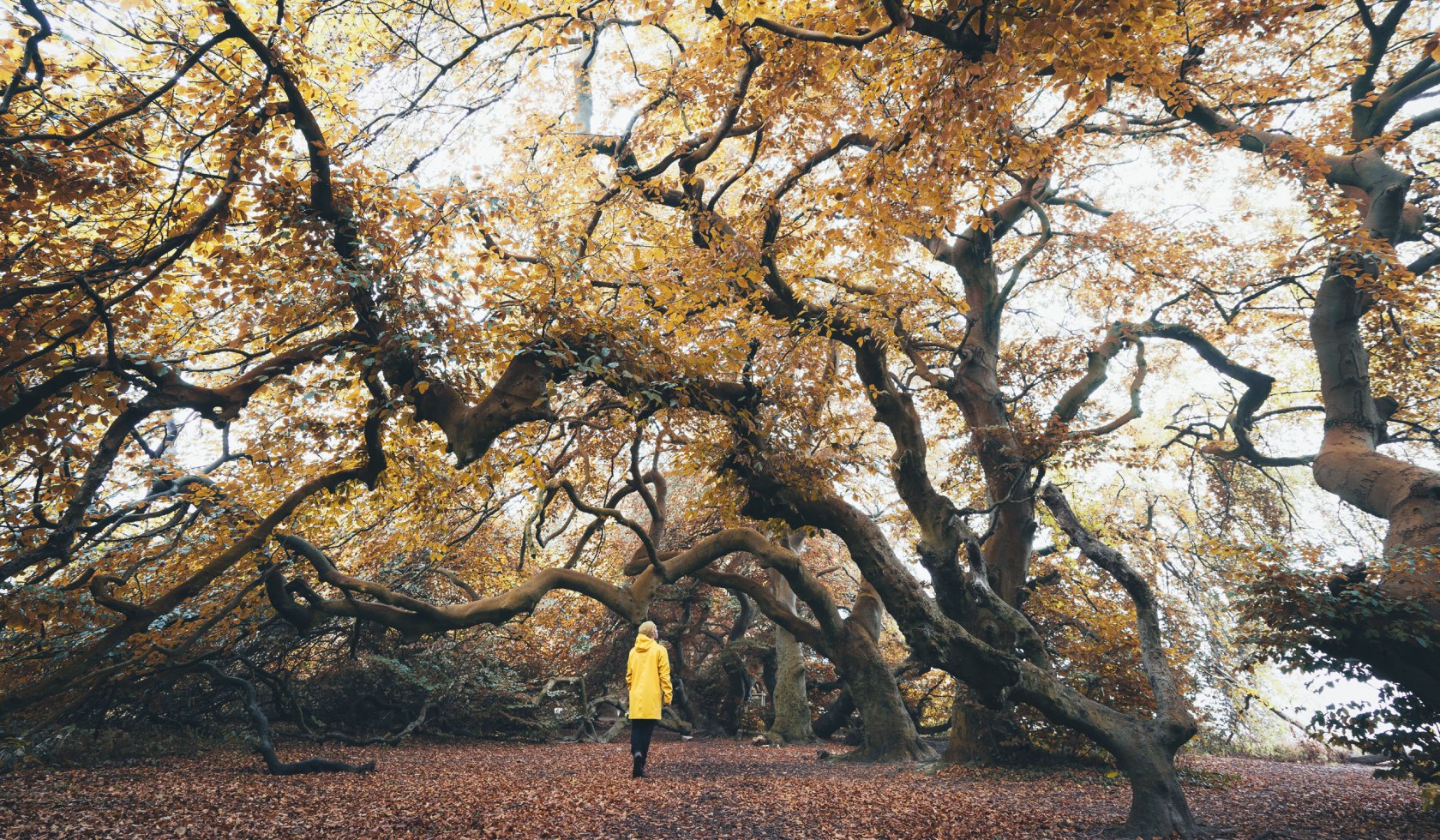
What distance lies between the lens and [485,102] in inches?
256

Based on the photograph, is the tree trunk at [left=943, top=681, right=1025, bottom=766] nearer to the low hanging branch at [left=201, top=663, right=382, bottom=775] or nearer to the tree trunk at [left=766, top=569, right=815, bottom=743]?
the tree trunk at [left=766, top=569, right=815, bottom=743]

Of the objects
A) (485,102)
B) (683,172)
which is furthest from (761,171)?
(485,102)

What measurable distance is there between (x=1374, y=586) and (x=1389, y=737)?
1.23 meters

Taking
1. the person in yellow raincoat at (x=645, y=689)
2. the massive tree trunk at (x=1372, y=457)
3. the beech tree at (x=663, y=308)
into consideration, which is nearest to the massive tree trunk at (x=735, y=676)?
the beech tree at (x=663, y=308)

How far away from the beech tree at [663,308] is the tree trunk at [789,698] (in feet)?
9.67

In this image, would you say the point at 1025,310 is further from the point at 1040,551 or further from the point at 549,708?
the point at 549,708

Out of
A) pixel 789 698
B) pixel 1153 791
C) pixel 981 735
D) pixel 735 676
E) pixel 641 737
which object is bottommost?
pixel 641 737

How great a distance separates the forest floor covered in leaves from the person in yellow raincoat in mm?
377

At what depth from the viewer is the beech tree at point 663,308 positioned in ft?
14.1

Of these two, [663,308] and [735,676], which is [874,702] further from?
[663,308]

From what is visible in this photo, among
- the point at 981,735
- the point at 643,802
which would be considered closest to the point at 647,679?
the point at 643,802

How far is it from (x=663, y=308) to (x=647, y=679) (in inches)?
166

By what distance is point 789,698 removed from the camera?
42.0 ft

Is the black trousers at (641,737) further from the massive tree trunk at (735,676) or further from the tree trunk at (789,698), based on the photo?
the massive tree trunk at (735,676)
